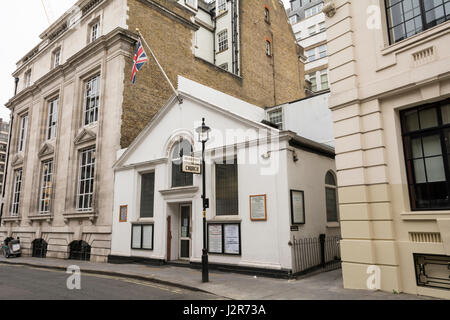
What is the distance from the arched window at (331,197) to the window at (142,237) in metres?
7.51

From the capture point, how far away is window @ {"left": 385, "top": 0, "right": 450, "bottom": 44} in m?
7.95

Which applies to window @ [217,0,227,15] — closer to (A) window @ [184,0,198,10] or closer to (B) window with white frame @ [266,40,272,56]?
(A) window @ [184,0,198,10]

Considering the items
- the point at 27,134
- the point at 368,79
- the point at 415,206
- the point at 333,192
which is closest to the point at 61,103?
the point at 27,134

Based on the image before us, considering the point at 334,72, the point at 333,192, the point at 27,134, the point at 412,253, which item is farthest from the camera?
the point at 27,134

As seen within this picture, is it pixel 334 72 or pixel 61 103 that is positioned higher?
pixel 61 103

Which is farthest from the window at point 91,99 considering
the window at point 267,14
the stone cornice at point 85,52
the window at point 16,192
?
the window at point 267,14

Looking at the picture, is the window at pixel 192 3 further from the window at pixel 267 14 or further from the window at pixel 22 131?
the window at pixel 22 131

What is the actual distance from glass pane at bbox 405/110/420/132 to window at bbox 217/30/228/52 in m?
20.3

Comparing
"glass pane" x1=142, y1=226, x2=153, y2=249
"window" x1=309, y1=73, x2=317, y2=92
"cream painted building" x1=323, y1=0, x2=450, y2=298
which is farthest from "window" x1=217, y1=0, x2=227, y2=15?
"glass pane" x1=142, y1=226, x2=153, y2=249

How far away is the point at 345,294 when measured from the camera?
7.91m

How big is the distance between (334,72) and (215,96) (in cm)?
992

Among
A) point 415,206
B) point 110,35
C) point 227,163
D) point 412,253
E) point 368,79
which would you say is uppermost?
point 110,35
